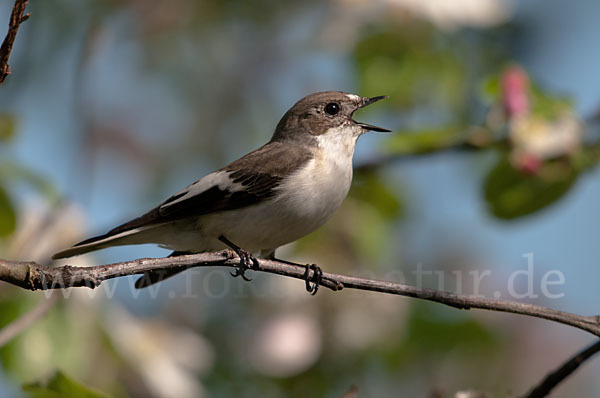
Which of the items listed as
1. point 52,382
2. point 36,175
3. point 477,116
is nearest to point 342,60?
point 477,116

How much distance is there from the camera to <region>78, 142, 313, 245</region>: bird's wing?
3.56 m

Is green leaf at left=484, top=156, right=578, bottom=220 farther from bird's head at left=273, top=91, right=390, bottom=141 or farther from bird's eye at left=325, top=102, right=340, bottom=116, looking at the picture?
bird's eye at left=325, top=102, right=340, bottom=116

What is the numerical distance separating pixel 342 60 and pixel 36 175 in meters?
2.13

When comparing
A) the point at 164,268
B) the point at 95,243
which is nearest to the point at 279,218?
the point at 95,243

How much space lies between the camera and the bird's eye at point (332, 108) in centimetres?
417

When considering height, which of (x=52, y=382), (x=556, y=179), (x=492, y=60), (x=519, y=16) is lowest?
(x=52, y=382)

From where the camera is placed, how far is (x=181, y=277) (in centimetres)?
604

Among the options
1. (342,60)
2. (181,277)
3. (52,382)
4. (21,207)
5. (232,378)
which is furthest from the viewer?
(181,277)

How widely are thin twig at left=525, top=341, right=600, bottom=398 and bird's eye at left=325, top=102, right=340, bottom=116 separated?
2291mm

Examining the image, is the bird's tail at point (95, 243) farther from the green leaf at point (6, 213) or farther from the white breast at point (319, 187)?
the white breast at point (319, 187)

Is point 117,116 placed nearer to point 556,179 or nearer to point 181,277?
point 181,277

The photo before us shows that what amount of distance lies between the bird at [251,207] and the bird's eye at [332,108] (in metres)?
0.27

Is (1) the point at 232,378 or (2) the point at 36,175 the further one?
(1) the point at 232,378

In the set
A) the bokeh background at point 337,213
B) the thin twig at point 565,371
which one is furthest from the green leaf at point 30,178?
the thin twig at point 565,371
